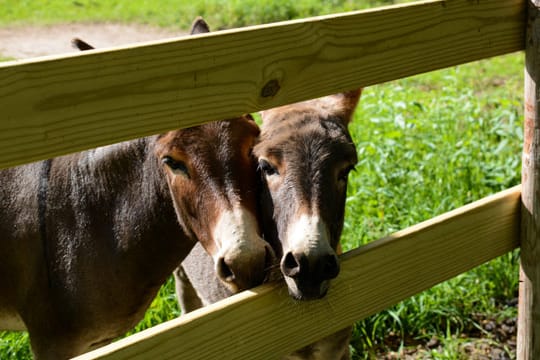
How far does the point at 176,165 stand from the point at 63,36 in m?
8.59

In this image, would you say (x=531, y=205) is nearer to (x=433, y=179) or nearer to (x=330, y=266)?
(x=330, y=266)

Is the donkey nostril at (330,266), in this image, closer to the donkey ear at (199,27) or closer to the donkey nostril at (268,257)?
the donkey nostril at (268,257)

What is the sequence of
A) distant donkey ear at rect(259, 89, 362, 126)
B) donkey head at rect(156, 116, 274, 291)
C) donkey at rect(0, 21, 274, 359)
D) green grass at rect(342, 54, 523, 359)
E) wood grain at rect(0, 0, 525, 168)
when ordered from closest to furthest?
wood grain at rect(0, 0, 525, 168) < donkey head at rect(156, 116, 274, 291) < distant donkey ear at rect(259, 89, 362, 126) < donkey at rect(0, 21, 274, 359) < green grass at rect(342, 54, 523, 359)

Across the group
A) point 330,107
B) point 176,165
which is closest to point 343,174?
point 330,107

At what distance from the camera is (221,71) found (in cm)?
182

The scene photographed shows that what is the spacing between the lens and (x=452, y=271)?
2.59m

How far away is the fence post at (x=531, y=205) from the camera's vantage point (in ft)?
8.33

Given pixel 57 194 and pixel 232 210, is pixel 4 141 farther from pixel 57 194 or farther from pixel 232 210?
pixel 57 194

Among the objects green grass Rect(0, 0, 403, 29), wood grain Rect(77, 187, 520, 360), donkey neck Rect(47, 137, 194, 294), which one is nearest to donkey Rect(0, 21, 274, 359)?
donkey neck Rect(47, 137, 194, 294)

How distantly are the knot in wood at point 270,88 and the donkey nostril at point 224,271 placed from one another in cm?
62

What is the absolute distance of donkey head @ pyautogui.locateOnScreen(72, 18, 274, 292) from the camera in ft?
7.30

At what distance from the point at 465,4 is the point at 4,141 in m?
1.60

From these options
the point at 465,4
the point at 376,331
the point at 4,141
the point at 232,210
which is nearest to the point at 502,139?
the point at 376,331

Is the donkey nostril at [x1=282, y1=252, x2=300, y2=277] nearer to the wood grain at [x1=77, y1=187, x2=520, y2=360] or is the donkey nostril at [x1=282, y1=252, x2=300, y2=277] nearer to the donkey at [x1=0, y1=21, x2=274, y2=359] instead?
the wood grain at [x1=77, y1=187, x2=520, y2=360]
